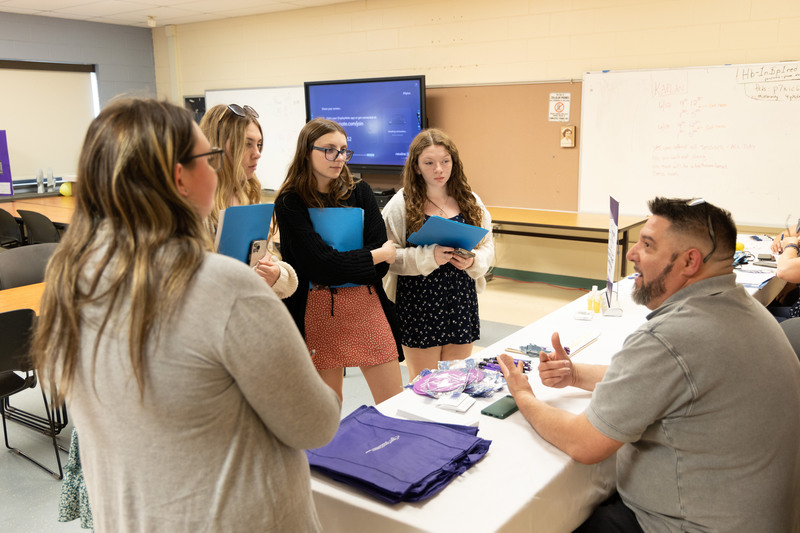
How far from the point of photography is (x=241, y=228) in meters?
1.63

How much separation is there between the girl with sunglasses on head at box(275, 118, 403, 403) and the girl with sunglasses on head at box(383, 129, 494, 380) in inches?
9.1

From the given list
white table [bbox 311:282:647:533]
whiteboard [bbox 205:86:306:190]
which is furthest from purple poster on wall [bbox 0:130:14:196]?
white table [bbox 311:282:647:533]

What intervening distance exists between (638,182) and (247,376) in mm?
4705

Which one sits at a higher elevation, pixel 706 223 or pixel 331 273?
pixel 706 223

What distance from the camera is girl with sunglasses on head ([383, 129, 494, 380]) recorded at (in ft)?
8.36

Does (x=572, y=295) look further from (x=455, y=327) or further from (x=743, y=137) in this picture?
(x=455, y=327)

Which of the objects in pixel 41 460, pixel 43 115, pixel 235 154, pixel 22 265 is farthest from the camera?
pixel 43 115

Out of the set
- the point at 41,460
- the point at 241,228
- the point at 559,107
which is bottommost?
the point at 41,460

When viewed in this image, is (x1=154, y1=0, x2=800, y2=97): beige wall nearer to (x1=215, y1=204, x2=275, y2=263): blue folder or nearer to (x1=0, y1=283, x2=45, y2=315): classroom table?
(x1=0, y1=283, x2=45, y2=315): classroom table

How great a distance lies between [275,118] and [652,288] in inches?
247

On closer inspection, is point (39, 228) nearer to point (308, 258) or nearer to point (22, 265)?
point (22, 265)

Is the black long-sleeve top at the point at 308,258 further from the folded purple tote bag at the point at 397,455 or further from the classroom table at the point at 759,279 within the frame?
the classroom table at the point at 759,279

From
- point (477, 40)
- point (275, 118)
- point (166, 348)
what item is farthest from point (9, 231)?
point (166, 348)

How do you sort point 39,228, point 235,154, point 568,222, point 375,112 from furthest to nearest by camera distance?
point 375,112
point 39,228
point 568,222
point 235,154
